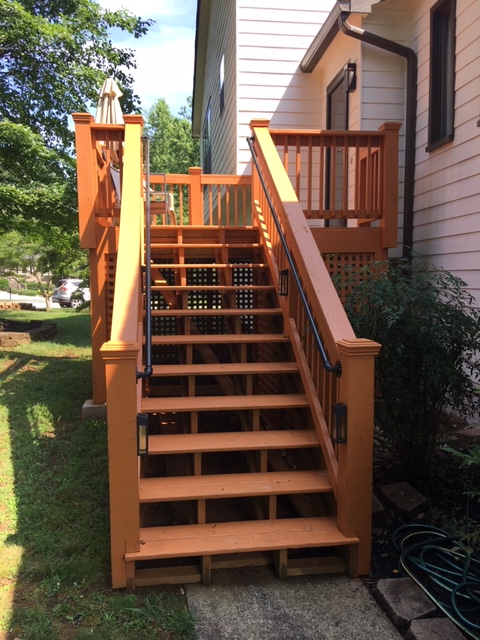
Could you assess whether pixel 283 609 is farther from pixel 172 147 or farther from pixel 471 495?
pixel 172 147

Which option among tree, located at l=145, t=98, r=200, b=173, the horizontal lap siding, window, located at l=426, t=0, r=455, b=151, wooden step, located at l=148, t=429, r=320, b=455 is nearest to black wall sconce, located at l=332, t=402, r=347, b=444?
wooden step, located at l=148, t=429, r=320, b=455

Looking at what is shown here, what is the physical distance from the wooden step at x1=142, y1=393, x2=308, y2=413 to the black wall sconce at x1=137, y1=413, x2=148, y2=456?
2.08 feet

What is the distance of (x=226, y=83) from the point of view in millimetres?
8930

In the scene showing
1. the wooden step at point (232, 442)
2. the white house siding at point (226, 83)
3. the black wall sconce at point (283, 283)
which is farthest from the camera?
the white house siding at point (226, 83)

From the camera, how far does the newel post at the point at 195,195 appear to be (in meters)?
6.72

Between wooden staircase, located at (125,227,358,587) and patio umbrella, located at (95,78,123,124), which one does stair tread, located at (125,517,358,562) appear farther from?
patio umbrella, located at (95,78,123,124)

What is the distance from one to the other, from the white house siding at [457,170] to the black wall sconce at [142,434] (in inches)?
133

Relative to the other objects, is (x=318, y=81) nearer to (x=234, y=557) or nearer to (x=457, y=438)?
(x=457, y=438)

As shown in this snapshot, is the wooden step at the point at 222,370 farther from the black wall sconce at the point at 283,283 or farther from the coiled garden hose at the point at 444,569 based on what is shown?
the coiled garden hose at the point at 444,569

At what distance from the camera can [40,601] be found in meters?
2.47

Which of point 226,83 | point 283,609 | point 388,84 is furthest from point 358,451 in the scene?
point 226,83

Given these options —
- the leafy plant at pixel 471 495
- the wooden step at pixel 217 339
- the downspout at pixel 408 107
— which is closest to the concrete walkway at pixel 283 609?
the leafy plant at pixel 471 495

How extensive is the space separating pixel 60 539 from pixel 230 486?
1010 millimetres

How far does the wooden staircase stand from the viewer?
8.84 feet
